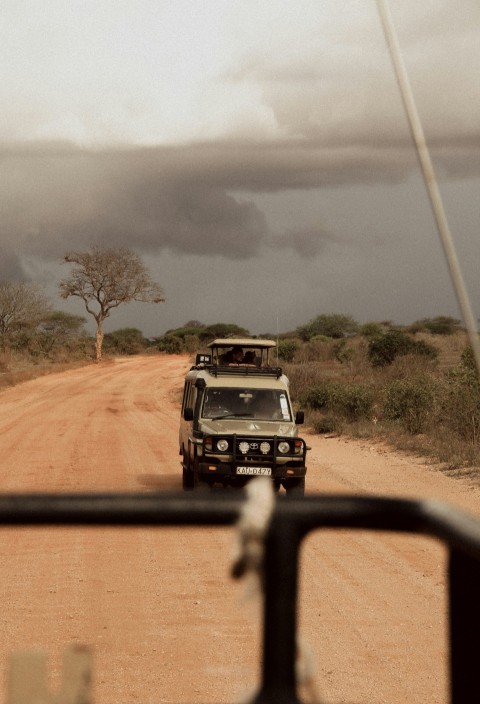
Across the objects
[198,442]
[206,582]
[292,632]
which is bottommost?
[206,582]

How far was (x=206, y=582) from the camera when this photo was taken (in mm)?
7914

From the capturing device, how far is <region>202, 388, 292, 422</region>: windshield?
12.1 meters

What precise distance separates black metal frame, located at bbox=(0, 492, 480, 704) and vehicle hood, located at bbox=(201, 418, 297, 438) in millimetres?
10036

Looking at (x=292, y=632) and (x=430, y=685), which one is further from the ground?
(x=292, y=632)

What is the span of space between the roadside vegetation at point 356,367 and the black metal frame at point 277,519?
13749mm

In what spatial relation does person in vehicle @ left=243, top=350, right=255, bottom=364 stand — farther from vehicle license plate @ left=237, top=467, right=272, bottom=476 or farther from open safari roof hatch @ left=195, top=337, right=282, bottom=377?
vehicle license plate @ left=237, top=467, right=272, bottom=476

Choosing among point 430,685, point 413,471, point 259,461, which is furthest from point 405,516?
point 413,471

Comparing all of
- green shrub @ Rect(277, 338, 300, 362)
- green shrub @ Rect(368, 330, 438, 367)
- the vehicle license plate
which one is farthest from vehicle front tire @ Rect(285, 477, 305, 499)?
green shrub @ Rect(277, 338, 300, 362)

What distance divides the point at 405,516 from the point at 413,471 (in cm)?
1414

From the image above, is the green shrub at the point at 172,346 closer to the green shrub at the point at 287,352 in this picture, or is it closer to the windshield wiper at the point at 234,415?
the green shrub at the point at 287,352

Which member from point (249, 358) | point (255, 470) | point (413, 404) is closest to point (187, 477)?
point (255, 470)

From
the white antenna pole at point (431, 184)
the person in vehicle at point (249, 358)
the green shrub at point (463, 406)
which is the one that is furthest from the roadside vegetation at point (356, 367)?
the white antenna pole at point (431, 184)

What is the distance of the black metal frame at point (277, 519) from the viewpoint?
4.46ft

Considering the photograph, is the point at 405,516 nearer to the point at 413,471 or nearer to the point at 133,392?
the point at 413,471
